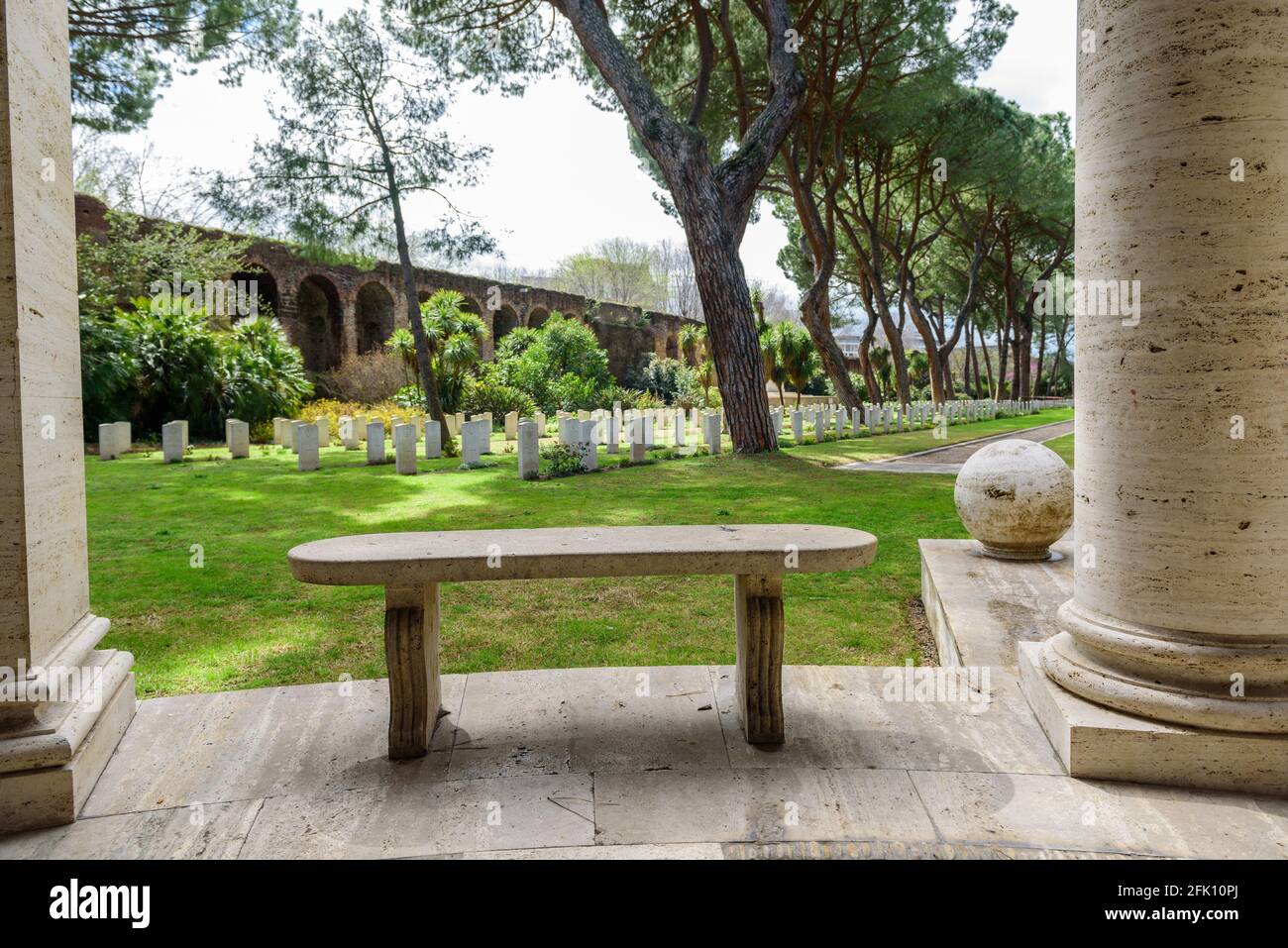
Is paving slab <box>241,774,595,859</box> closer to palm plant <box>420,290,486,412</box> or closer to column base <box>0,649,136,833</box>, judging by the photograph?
column base <box>0,649,136,833</box>

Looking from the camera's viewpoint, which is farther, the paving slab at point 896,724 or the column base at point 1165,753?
the paving slab at point 896,724

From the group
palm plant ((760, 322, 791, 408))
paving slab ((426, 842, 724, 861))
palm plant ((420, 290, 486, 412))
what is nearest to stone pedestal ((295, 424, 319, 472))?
palm plant ((420, 290, 486, 412))

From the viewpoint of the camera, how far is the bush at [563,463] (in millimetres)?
10117

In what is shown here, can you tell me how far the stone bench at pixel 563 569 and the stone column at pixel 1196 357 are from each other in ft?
2.55

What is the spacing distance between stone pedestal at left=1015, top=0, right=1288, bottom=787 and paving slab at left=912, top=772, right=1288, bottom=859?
10cm

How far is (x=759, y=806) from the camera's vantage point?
7.04 feet

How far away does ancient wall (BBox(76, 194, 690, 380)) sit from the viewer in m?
21.8

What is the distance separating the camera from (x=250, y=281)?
20906 mm

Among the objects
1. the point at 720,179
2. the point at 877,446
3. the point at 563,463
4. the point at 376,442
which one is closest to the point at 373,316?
the point at 376,442

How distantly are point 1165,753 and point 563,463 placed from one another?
839 cm

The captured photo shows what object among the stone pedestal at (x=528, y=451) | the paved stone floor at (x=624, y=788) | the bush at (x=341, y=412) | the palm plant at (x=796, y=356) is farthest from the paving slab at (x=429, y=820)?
→ the palm plant at (x=796, y=356)

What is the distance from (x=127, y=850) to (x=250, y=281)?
21750 mm

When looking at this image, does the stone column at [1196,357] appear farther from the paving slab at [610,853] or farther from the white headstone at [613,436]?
the white headstone at [613,436]

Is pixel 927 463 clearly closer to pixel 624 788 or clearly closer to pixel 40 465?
pixel 624 788
